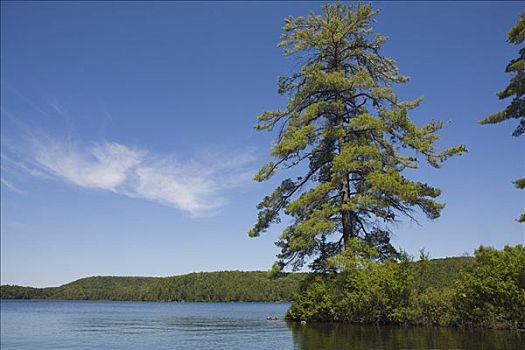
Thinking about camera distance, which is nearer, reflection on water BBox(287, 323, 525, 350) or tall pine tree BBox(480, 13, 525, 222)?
reflection on water BBox(287, 323, 525, 350)

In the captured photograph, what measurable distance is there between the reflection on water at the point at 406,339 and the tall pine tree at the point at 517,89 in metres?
5.64

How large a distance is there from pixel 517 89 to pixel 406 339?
1151 cm

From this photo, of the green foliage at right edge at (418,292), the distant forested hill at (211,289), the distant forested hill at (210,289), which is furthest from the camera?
the distant forested hill at (210,289)

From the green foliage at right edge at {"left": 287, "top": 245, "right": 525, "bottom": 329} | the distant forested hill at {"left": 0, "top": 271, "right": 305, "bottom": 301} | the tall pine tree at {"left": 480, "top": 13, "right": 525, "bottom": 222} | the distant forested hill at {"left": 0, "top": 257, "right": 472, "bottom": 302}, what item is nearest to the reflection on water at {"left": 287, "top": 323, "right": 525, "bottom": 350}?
the green foliage at right edge at {"left": 287, "top": 245, "right": 525, "bottom": 329}

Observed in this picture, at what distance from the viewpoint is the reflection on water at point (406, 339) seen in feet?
49.3

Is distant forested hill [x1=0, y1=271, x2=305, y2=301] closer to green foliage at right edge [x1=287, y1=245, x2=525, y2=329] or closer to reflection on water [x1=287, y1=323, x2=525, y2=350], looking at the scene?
green foliage at right edge [x1=287, y1=245, x2=525, y2=329]

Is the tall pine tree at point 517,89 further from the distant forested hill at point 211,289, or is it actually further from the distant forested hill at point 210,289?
the distant forested hill at point 210,289

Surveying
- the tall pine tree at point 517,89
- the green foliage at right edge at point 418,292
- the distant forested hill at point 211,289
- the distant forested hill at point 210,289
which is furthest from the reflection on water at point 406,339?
the distant forested hill at point 210,289

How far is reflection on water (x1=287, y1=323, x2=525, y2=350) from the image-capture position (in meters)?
15.0

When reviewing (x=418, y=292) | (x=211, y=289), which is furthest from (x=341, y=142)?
(x=211, y=289)

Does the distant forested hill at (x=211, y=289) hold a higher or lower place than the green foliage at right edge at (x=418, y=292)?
lower

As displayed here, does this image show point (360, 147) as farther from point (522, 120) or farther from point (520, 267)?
point (520, 267)

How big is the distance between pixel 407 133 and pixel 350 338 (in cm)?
1276

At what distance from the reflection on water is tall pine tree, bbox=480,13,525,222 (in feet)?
18.5
